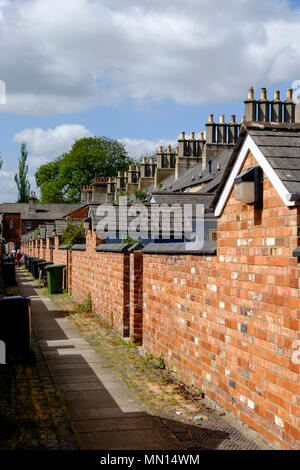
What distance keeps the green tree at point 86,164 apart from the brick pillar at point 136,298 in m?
61.6

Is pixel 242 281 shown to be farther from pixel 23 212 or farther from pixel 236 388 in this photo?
pixel 23 212

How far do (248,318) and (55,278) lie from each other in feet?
53.8

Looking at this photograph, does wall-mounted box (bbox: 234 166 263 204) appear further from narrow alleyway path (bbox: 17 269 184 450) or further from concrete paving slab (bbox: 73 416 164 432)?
concrete paving slab (bbox: 73 416 164 432)

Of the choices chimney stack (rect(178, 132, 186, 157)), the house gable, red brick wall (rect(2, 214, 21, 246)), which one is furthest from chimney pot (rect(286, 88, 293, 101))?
red brick wall (rect(2, 214, 21, 246))

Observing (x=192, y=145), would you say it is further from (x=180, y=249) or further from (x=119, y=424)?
(x=119, y=424)

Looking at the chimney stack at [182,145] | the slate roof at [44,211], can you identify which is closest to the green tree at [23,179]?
the slate roof at [44,211]

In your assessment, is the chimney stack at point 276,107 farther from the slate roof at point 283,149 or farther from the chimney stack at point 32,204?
the chimney stack at point 32,204

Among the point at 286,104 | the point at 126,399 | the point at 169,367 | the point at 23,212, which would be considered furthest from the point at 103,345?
the point at 23,212

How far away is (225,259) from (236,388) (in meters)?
1.33

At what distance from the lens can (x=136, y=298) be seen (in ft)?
33.3

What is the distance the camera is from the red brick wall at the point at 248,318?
4.54 metres

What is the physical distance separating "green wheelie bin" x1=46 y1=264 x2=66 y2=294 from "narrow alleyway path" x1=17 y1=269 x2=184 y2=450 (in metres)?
10.1

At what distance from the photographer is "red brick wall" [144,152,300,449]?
4.54 meters

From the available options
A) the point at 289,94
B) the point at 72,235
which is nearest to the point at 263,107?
the point at 289,94
